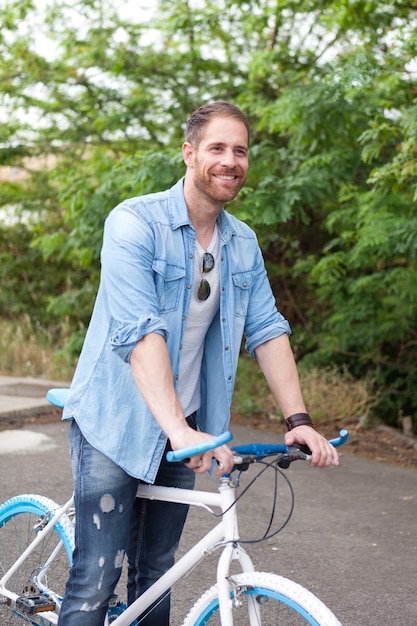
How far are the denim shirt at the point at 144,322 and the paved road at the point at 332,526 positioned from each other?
62.8 inches

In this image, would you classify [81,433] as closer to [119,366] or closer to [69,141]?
[119,366]

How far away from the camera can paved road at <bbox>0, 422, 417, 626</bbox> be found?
4184mm

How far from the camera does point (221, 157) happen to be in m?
2.53

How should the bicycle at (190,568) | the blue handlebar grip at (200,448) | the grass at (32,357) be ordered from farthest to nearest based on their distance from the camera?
the grass at (32,357), the bicycle at (190,568), the blue handlebar grip at (200,448)

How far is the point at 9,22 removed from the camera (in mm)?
10969

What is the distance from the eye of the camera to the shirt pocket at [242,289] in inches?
108

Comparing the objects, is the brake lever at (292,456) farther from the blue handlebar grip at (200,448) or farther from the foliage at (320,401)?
the foliage at (320,401)

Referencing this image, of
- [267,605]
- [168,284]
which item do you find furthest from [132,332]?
[267,605]

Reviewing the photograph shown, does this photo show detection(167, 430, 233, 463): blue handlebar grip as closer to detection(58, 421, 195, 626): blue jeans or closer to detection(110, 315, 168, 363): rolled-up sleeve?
detection(110, 315, 168, 363): rolled-up sleeve

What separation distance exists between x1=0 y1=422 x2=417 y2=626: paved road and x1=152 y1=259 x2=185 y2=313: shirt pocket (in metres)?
1.86

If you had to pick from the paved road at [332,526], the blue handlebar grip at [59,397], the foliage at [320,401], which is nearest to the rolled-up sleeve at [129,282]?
the blue handlebar grip at [59,397]

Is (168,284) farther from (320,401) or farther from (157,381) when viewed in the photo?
(320,401)

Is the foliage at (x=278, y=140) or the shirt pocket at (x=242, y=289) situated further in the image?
the foliage at (x=278, y=140)

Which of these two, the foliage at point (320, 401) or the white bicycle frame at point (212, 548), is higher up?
the white bicycle frame at point (212, 548)
